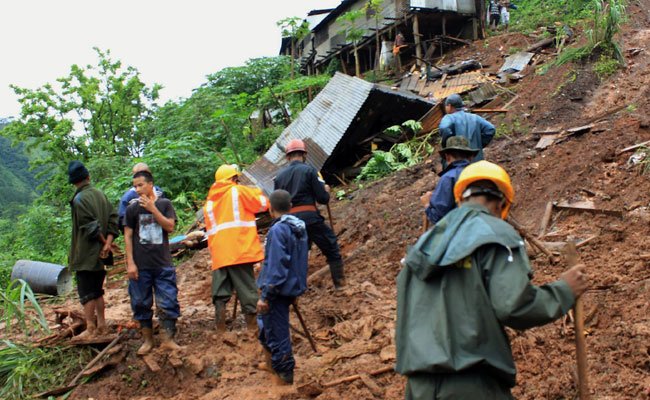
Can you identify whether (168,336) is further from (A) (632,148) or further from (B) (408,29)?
(B) (408,29)

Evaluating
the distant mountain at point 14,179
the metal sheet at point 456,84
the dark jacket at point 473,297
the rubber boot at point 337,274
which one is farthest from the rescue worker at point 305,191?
the distant mountain at point 14,179

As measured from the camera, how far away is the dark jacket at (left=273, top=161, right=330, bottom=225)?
558cm

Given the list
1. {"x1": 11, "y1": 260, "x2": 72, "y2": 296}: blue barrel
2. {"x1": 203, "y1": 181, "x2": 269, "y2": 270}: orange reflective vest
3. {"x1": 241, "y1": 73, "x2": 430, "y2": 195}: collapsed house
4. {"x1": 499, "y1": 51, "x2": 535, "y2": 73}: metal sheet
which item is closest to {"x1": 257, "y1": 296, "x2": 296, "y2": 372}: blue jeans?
{"x1": 203, "y1": 181, "x2": 269, "y2": 270}: orange reflective vest

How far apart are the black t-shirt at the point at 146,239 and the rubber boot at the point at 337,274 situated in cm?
214

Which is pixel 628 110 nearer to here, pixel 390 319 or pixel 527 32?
pixel 390 319

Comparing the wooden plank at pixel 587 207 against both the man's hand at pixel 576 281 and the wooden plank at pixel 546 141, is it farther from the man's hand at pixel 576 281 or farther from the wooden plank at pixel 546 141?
the man's hand at pixel 576 281

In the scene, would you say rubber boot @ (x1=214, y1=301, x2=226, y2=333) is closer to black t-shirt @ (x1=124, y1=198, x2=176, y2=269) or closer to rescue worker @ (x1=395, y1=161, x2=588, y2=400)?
black t-shirt @ (x1=124, y1=198, x2=176, y2=269)

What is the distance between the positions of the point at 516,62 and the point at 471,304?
14.3m

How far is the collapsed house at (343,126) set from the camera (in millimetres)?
9680

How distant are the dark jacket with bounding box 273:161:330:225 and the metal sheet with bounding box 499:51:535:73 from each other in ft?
35.2

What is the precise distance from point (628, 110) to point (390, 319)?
19.3ft

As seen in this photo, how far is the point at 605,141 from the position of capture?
6.74 meters

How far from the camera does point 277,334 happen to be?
12.4 ft

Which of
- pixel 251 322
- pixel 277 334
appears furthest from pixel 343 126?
pixel 277 334
